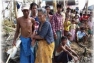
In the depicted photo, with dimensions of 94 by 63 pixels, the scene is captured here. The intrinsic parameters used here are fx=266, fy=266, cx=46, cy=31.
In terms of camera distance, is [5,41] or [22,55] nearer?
[22,55]

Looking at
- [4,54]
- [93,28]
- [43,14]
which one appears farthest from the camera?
[93,28]

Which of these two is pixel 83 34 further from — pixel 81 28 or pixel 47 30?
pixel 47 30

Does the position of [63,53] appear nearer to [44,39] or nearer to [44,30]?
[44,39]

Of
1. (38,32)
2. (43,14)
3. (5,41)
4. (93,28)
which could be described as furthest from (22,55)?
(93,28)

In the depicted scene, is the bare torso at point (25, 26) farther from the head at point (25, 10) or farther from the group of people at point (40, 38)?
the head at point (25, 10)

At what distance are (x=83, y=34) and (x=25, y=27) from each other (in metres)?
3.78

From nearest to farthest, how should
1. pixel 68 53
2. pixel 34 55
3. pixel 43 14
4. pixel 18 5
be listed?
pixel 43 14, pixel 34 55, pixel 68 53, pixel 18 5

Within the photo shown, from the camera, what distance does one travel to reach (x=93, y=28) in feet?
26.5

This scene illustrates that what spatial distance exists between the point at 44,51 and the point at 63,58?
3.83 ft

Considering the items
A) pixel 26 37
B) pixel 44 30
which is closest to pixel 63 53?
pixel 26 37

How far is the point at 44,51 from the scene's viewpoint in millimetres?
4449

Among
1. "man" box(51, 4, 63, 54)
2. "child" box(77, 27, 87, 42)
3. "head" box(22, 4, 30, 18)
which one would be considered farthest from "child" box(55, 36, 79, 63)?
"child" box(77, 27, 87, 42)

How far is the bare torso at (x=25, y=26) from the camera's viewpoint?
476 centimetres

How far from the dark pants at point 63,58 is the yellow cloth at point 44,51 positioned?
1.03 m
